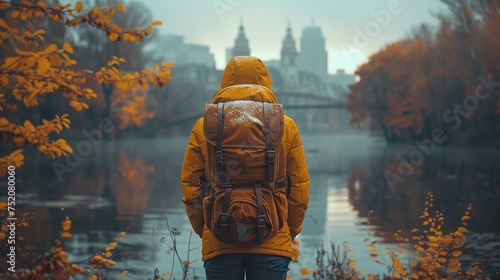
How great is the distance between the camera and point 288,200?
3479 millimetres

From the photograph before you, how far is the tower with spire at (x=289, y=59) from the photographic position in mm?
168500

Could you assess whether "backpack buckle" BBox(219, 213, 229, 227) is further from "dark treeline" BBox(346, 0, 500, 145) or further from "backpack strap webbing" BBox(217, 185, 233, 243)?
"dark treeline" BBox(346, 0, 500, 145)

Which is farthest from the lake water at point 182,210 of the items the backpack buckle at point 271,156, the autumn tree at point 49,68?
the backpack buckle at point 271,156

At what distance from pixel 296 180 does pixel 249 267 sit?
16.7 inches

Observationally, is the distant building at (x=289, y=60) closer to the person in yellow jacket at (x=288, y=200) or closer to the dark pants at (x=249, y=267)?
the person in yellow jacket at (x=288, y=200)

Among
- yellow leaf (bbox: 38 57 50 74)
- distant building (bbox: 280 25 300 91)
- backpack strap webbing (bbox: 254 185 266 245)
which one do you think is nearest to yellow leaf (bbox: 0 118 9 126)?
yellow leaf (bbox: 38 57 50 74)

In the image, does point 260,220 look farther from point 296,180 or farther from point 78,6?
point 78,6

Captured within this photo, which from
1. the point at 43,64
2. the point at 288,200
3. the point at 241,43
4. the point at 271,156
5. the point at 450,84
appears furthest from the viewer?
the point at 241,43

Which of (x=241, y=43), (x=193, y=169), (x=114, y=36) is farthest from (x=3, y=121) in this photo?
(x=241, y=43)

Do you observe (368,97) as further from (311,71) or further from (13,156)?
(311,71)

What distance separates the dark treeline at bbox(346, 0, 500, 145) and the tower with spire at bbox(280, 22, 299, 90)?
359ft

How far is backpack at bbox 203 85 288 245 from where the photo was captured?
10.5ft

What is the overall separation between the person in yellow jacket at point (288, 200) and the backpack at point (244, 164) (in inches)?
2.6

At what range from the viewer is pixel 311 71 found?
170m
